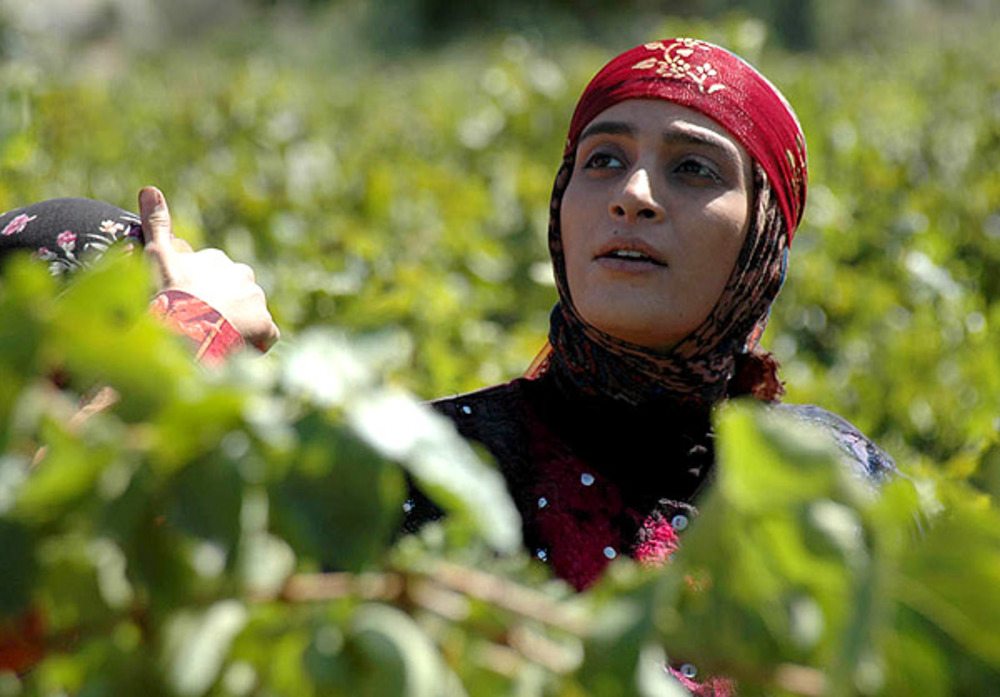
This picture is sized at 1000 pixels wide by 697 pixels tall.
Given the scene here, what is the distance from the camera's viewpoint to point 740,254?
169 centimetres

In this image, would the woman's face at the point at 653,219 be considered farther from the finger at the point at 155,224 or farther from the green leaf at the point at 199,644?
the green leaf at the point at 199,644

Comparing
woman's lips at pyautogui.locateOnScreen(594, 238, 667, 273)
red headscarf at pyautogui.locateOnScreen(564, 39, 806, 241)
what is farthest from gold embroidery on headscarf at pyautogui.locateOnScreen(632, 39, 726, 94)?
woman's lips at pyautogui.locateOnScreen(594, 238, 667, 273)

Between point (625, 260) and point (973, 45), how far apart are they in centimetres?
1015

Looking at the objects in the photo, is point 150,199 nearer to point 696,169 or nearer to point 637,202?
point 637,202

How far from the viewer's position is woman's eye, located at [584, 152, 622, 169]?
1684 mm

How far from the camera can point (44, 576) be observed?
521 mm

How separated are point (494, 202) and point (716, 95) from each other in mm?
2399

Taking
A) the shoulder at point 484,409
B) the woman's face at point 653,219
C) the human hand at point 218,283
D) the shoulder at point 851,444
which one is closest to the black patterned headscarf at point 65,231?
the human hand at point 218,283

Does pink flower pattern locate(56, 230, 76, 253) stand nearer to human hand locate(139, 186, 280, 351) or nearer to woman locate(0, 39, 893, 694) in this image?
human hand locate(139, 186, 280, 351)

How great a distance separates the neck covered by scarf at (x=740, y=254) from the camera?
5.46 feet

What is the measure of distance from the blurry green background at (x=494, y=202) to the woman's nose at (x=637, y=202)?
377 mm

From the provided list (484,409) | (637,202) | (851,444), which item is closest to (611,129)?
(637,202)

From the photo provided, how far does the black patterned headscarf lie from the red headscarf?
67cm

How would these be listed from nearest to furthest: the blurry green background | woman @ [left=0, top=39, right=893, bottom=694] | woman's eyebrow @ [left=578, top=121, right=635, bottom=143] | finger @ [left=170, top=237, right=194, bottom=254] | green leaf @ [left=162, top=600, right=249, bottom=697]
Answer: green leaf @ [left=162, top=600, right=249, bottom=697] → finger @ [left=170, top=237, right=194, bottom=254] → woman @ [left=0, top=39, right=893, bottom=694] → woman's eyebrow @ [left=578, top=121, right=635, bottom=143] → the blurry green background
